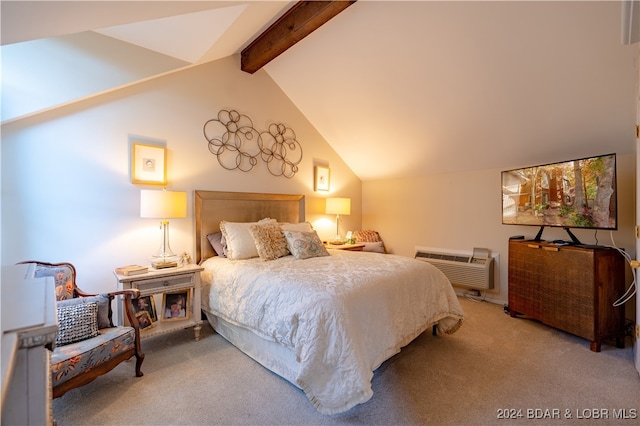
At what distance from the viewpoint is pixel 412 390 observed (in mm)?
1908

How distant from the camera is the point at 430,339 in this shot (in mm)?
2662

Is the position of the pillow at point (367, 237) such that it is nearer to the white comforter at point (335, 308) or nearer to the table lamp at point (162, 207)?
the white comforter at point (335, 308)

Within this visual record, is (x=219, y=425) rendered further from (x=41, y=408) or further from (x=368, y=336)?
(x=41, y=408)

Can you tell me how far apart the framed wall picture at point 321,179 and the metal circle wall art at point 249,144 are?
0.37 metres

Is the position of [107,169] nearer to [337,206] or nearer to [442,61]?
[337,206]

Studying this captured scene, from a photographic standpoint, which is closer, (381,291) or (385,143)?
(381,291)

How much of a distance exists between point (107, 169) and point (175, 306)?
137cm

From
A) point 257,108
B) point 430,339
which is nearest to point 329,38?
point 257,108

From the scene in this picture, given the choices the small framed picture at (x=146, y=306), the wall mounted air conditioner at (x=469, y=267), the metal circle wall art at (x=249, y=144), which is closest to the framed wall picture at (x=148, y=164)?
the metal circle wall art at (x=249, y=144)

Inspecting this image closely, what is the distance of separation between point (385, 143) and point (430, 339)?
2.54 meters

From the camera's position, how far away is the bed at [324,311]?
1.65 metres

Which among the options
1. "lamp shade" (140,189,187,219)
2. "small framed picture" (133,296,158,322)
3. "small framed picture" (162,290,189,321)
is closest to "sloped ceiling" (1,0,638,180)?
"lamp shade" (140,189,187,219)

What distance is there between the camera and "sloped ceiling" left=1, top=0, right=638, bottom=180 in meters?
2.03

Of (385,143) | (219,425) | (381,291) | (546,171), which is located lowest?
(219,425)
